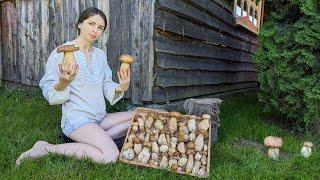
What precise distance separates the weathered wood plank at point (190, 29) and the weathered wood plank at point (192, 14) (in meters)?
0.06

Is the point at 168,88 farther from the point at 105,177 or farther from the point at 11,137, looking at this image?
the point at 105,177

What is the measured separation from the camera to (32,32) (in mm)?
6434

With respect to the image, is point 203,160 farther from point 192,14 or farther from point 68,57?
point 192,14

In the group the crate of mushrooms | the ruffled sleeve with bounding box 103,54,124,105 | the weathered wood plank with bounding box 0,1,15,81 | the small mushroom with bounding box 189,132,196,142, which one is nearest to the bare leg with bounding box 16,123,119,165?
the crate of mushrooms

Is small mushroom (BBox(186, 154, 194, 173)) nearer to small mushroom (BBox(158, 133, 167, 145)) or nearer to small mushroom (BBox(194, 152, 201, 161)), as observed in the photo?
small mushroom (BBox(194, 152, 201, 161))

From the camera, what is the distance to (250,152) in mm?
4277

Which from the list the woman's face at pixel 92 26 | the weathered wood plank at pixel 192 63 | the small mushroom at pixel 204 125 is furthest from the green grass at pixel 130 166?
the woman's face at pixel 92 26

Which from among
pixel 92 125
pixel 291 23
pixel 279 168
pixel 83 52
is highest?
pixel 291 23

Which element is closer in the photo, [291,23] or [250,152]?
[250,152]

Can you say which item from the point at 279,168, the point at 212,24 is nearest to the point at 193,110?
the point at 279,168

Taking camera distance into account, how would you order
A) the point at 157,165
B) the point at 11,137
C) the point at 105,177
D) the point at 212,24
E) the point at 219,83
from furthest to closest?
the point at 219,83
the point at 212,24
the point at 11,137
the point at 157,165
the point at 105,177

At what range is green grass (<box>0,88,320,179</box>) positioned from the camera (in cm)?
339

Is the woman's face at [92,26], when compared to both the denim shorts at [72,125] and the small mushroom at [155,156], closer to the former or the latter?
the denim shorts at [72,125]

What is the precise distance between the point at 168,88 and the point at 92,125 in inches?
77.9
